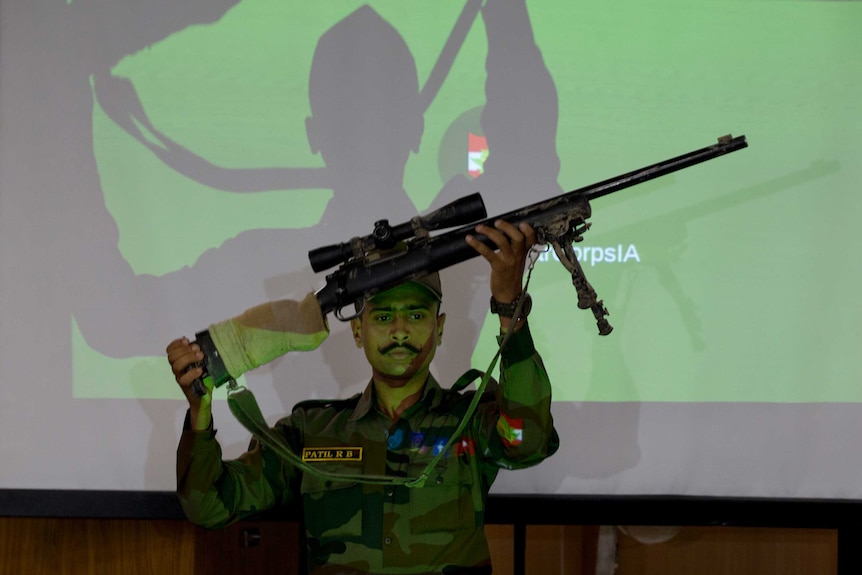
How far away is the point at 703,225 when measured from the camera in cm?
240

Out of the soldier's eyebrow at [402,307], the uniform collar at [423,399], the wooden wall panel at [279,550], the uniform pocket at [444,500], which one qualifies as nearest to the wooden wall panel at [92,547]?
the wooden wall panel at [279,550]

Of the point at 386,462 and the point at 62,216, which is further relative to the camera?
the point at 62,216

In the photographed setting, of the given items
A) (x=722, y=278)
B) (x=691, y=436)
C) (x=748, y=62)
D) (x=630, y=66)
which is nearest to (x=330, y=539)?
(x=691, y=436)

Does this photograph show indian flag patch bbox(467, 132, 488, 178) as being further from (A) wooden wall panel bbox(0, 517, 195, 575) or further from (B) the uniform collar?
(A) wooden wall panel bbox(0, 517, 195, 575)

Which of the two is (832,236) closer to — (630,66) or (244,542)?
(630,66)

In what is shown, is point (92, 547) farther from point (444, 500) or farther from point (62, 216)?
point (444, 500)

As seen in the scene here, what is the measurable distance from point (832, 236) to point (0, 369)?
2.48 m

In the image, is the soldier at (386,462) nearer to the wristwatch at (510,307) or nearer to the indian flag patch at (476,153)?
the wristwatch at (510,307)

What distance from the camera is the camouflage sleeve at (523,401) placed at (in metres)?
1.74

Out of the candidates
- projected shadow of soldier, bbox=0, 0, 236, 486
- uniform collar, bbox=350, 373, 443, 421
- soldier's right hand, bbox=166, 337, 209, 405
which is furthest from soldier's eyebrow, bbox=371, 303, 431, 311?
projected shadow of soldier, bbox=0, 0, 236, 486

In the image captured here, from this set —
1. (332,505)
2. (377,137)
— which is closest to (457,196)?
(377,137)

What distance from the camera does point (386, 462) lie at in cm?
197

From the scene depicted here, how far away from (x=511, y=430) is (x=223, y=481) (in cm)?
67

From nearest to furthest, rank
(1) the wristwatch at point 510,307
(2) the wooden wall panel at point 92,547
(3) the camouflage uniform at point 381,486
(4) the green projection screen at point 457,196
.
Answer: (1) the wristwatch at point 510,307, (3) the camouflage uniform at point 381,486, (4) the green projection screen at point 457,196, (2) the wooden wall panel at point 92,547
